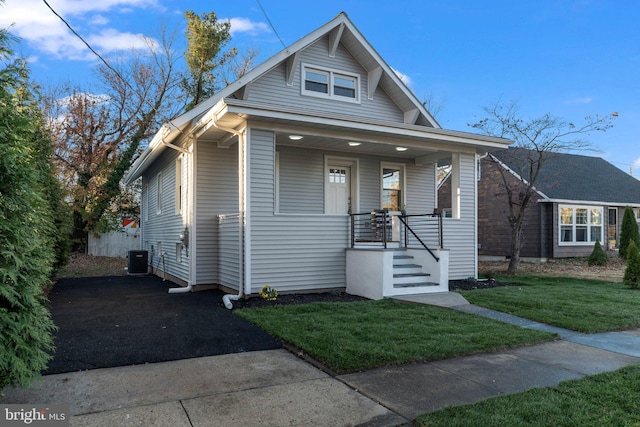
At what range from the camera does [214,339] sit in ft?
18.0

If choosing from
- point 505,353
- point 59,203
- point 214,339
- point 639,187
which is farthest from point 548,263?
point 59,203

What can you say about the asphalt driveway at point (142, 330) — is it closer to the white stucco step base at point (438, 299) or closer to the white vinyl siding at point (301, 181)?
the white vinyl siding at point (301, 181)

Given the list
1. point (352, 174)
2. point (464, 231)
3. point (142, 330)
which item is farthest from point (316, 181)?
point (142, 330)

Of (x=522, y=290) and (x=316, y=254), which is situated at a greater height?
(x=316, y=254)

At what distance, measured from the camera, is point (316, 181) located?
35.7 feet

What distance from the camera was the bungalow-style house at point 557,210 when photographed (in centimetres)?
1877

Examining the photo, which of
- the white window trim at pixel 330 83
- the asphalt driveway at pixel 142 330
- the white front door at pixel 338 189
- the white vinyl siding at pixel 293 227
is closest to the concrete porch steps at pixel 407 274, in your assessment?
the white vinyl siding at pixel 293 227

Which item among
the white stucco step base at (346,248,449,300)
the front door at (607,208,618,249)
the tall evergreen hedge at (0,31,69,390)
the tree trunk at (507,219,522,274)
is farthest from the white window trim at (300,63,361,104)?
the front door at (607,208,618,249)

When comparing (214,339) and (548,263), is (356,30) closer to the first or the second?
(214,339)

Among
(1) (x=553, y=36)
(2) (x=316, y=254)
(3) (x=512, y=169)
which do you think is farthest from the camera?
(3) (x=512, y=169)

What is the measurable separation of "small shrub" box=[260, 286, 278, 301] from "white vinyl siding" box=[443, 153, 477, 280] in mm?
4648

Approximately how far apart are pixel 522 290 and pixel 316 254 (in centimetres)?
459

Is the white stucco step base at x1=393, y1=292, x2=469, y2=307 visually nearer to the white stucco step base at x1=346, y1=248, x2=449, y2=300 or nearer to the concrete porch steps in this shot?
the white stucco step base at x1=346, y1=248, x2=449, y2=300

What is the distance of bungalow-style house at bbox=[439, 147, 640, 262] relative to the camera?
18766 mm
